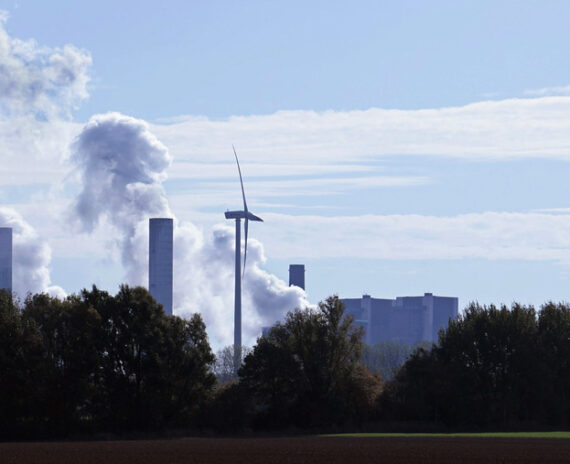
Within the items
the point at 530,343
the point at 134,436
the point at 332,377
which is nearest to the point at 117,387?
the point at 134,436

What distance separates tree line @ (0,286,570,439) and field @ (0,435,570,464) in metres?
20.9

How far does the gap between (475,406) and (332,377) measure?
17.5 m

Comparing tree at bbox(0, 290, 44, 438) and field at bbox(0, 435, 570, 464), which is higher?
tree at bbox(0, 290, 44, 438)

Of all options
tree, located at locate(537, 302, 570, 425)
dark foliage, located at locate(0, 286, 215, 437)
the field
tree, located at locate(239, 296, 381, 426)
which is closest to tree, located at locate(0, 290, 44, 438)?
dark foliage, located at locate(0, 286, 215, 437)

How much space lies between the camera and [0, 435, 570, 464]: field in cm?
8062

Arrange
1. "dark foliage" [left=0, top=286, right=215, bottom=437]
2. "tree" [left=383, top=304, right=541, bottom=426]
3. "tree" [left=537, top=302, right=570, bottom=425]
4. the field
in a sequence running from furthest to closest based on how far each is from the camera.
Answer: "tree" [left=537, top=302, right=570, bottom=425] < "tree" [left=383, top=304, right=541, bottom=426] < "dark foliage" [left=0, top=286, right=215, bottom=437] < the field

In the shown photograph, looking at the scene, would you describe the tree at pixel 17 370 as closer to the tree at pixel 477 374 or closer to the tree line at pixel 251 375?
the tree line at pixel 251 375

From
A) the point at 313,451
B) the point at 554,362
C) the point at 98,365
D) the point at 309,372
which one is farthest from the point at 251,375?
the point at 313,451

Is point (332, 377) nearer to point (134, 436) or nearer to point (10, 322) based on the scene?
point (134, 436)

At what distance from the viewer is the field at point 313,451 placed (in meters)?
80.6

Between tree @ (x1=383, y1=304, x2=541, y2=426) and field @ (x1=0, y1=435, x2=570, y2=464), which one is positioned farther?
tree @ (x1=383, y1=304, x2=541, y2=426)

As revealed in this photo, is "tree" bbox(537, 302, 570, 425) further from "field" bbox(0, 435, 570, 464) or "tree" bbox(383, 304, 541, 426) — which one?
"field" bbox(0, 435, 570, 464)

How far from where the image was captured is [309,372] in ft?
463

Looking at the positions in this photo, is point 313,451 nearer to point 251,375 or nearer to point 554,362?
point 251,375
